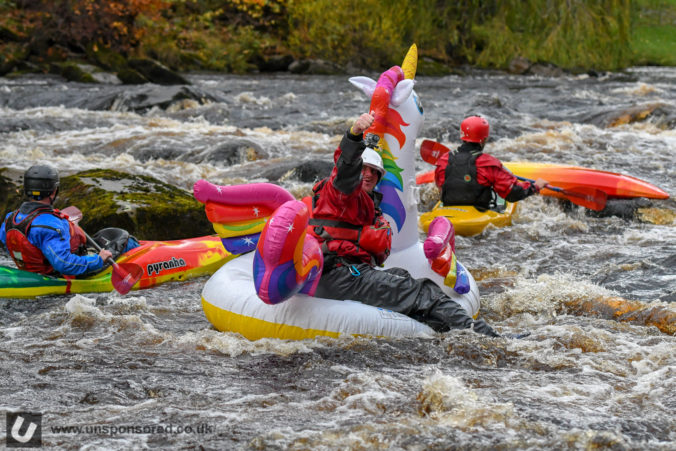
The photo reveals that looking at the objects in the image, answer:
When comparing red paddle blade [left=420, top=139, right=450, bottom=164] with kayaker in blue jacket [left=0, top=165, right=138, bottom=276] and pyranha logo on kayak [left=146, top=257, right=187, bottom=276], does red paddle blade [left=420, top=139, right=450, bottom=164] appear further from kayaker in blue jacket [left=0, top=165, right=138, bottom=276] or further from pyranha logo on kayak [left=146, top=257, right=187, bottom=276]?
kayaker in blue jacket [left=0, top=165, right=138, bottom=276]

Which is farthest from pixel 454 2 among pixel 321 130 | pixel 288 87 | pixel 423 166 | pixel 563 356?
pixel 563 356

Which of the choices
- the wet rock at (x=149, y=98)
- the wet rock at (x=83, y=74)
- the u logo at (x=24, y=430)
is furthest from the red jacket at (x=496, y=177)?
the wet rock at (x=83, y=74)

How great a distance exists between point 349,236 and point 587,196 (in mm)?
4255

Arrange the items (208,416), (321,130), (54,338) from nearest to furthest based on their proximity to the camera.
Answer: (208,416)
(54,338)
(321,130)

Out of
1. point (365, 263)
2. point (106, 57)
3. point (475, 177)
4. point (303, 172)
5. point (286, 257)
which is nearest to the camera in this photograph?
point (286, 257)

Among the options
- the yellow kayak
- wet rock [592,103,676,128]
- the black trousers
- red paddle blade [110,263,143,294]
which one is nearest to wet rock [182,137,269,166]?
the yellow kayak

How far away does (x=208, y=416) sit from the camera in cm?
359

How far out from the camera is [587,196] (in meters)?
8.05

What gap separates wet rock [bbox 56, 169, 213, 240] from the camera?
6.76 metres

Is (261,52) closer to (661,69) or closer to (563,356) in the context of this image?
(661,69)

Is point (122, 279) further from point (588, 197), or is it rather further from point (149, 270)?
point (588, 197)

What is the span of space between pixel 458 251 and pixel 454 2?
15.1 metres

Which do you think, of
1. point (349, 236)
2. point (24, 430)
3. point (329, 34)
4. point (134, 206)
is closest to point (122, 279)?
point (134, 206)

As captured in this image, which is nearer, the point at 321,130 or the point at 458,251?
the point at 458,251
